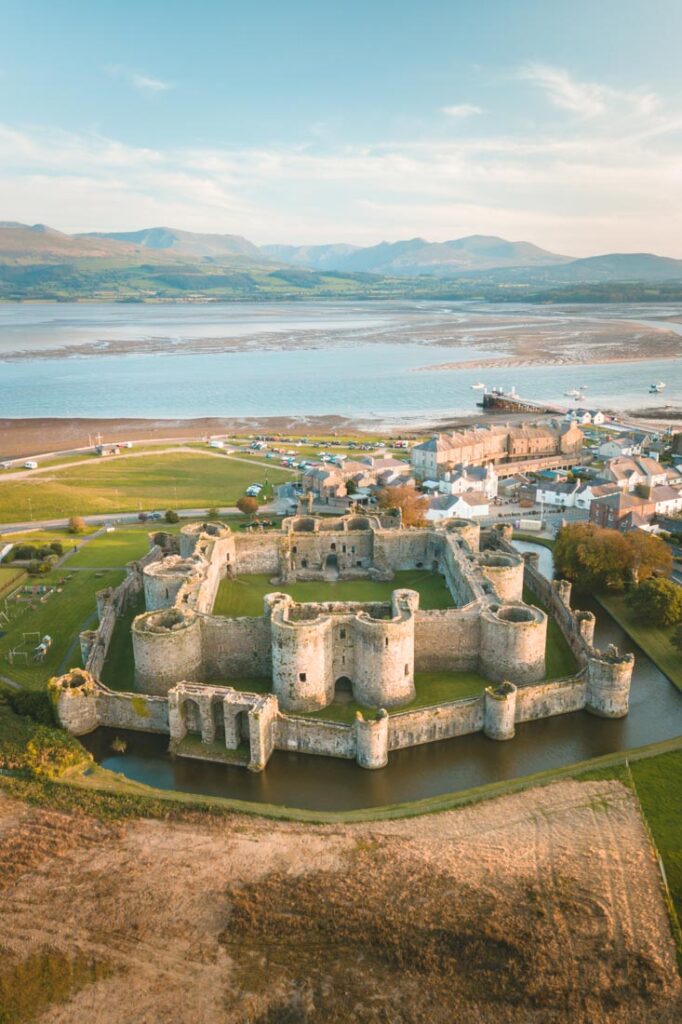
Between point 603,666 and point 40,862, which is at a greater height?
point 603,666

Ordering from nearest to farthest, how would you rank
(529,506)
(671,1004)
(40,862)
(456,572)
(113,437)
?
(671,1004) < (40,862) < (456,572) < (529,506) < (113,437)

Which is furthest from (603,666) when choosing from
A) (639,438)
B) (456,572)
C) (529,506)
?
(639,438)


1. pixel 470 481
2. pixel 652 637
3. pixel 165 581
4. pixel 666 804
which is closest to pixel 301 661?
pixel 165 581

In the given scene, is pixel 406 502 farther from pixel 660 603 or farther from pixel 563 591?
pixel 660 603

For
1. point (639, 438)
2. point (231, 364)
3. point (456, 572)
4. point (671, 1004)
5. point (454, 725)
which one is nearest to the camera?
point (671, 1004)

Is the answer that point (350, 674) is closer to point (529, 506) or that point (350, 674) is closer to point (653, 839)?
point (653, 839)

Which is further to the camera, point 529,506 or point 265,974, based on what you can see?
point 529,506
